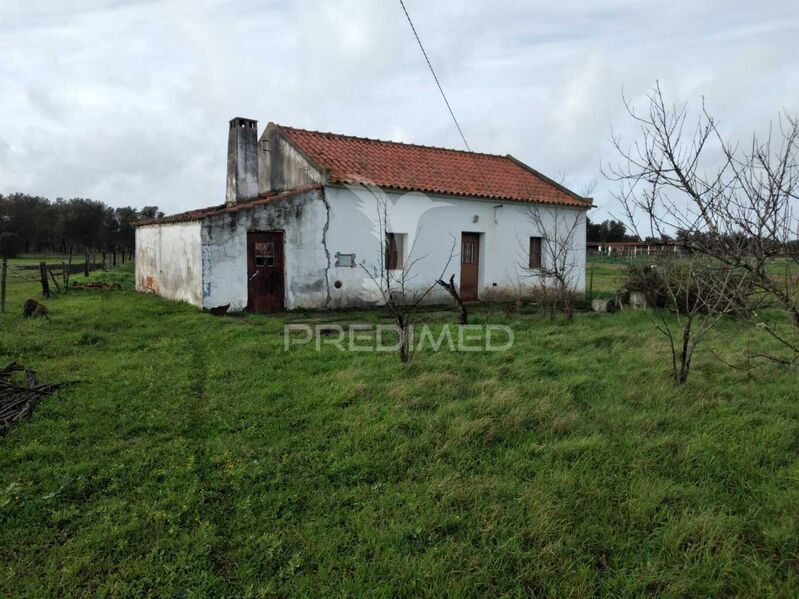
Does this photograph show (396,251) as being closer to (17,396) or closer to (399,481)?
(17,396)

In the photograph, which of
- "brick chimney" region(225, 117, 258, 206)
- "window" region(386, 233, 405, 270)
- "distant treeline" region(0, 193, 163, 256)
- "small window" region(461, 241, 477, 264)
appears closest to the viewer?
"window" region(386, 233, 405, 270)

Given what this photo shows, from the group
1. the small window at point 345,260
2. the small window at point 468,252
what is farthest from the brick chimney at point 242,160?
the small window at point 468,252

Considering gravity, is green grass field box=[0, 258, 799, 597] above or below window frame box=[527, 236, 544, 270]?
below

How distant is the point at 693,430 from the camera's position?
15.2ft

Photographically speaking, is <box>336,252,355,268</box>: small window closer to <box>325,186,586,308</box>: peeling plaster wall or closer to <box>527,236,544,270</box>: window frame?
<box>325,186,586,308</box>: peeling plaster wall

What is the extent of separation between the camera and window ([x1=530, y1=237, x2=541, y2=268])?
50.7 feet

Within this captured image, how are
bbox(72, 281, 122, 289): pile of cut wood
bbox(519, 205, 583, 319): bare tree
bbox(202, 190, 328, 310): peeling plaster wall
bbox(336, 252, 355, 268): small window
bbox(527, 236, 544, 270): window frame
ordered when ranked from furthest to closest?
bbox(72, 281, 122, 289): pile of cut wood → bbox(527, 236, 544, 270): window frame → bbox(519, 205, 583, 319): bare tree → bbox(336, 252, 355, 268): small window → bbox(202, 190, 328, 310): peeling plaster wall

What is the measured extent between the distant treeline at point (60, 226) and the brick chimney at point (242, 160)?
120 ft

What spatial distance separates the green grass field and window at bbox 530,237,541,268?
918 cm

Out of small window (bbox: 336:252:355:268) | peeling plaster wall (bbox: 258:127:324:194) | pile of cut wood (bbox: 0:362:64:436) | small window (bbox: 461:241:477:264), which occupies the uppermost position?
peeling plaster wall (bbox: 258:127:324:194)

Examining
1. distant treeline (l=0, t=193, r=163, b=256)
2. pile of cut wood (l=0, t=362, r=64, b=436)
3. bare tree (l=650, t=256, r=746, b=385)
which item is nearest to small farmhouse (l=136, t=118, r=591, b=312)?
bare tree (l=650, t=256, r=746, b=385)

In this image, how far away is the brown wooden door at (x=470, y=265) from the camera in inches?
559

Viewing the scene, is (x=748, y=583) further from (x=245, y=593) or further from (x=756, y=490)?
(x=245, y=593)

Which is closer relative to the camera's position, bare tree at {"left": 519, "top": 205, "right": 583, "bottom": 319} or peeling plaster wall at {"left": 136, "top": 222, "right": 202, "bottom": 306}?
peeling plaster wall at {"left": 136, "top": 222, "right": 202, "bottom": 306}
